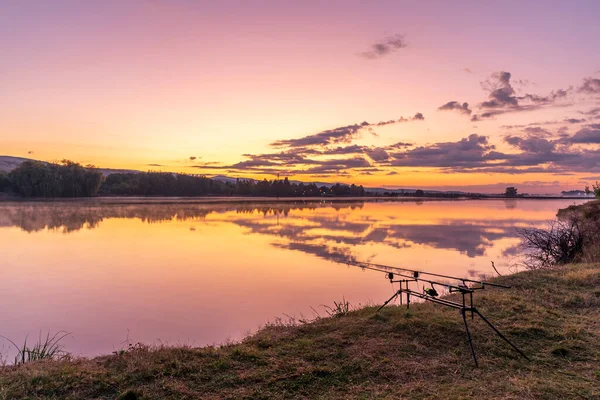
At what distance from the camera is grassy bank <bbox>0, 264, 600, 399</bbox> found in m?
4.80

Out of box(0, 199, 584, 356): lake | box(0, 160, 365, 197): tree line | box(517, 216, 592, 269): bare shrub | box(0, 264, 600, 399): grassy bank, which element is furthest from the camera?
box(0, 160, 365, 197): tree line

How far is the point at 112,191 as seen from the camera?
379ft

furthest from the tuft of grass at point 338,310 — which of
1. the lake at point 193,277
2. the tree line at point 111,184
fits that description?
the tree line at point 111,184

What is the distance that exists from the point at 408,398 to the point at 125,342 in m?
6.41

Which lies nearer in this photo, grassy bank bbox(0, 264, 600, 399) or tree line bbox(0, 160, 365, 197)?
grassy bank bbox(0, 264, 600, 399)

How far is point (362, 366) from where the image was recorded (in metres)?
5.50

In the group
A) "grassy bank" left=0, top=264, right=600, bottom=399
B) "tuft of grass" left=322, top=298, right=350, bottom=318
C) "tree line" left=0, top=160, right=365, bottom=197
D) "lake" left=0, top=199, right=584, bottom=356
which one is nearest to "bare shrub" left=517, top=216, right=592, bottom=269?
"lake" left=0, top=199, right=584, bottom=356

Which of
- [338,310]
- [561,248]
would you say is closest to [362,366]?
[338,310]

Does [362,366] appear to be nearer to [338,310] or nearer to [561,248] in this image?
[338,310]

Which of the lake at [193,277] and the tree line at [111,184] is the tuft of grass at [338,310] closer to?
the lake at [193,277]

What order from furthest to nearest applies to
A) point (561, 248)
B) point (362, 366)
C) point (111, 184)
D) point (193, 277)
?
point (111, 184) < point (561, 248) < point (193, 277) < point (362, 366)

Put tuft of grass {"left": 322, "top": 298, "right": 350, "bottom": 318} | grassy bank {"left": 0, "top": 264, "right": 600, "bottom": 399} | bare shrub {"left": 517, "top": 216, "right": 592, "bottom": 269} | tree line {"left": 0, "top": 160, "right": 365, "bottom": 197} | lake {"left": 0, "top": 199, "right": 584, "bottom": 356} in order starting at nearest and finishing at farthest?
1. grassy bank {"left": 0, "top": 264, "right": 600, "bottom": 399}
2. tuft of grass {"left": 322, "top": 298, "right": 350, "bottom": 318}
3. lake {"left": 0, "top": 199, "right": 584, "bottom": 356}
4. bare shrub {"left": 517, "top": 216, "right": 592, "bottom": 269}
5. tree line {"left": 0, "top": 160, "right": 365, "bottom": 197}

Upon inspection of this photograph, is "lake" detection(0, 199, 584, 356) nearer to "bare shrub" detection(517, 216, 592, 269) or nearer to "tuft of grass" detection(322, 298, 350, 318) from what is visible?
"tuft of grass" detection(322, 298, 350, 318)

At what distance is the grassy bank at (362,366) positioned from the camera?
189 inches
